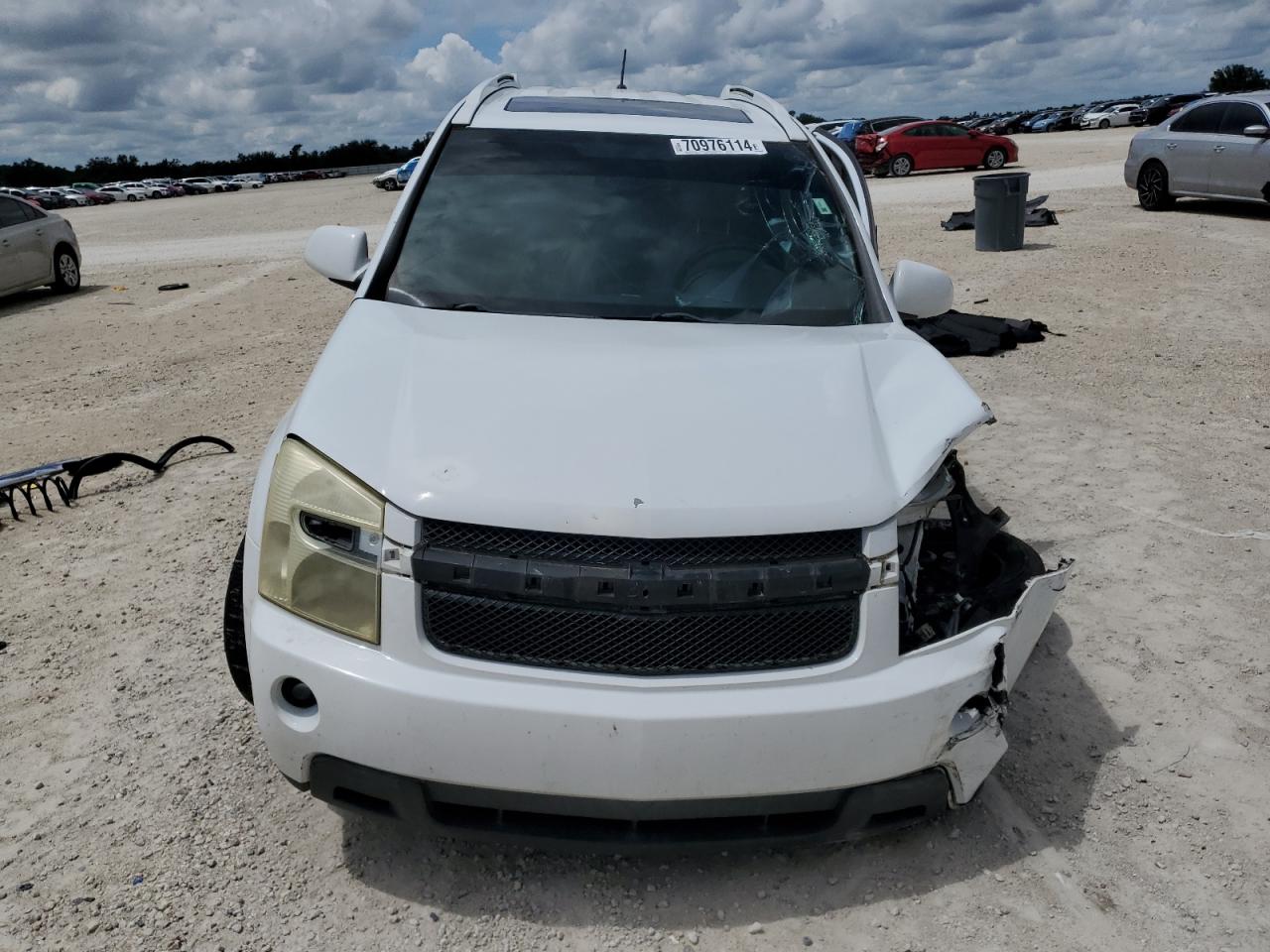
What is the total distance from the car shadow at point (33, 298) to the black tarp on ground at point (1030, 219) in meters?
13.1

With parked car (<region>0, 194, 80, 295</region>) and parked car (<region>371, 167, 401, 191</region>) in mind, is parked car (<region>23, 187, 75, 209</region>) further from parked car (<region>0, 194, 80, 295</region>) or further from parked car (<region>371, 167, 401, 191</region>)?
parked car (<region>0, 194, 80, 295</region>)

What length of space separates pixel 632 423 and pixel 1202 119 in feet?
56.1

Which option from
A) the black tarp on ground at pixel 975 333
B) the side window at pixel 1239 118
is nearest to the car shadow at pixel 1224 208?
the side window at pixel 1239 118

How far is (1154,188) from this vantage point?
56.0ft

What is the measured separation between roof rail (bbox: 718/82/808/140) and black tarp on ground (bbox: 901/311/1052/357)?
12.0 feet

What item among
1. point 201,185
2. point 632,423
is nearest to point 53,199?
point 201,185

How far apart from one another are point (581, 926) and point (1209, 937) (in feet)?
5.05

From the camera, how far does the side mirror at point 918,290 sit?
12.8 ft

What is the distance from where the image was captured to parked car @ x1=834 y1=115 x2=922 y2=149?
32.5 m

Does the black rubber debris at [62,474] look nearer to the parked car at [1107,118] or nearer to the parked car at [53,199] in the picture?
the parked car at [1107,118]

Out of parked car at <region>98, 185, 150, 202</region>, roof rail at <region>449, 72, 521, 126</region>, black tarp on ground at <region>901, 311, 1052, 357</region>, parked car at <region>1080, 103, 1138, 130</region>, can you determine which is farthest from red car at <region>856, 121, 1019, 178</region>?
parked car at <region>98, 185, 150, 202</region>

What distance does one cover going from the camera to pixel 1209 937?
2.64 m

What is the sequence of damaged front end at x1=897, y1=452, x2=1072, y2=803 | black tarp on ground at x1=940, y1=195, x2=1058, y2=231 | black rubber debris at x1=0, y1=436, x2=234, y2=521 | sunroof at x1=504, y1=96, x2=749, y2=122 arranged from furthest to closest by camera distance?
black tarp on ground at x1=940, y1=195, x2=1058, y2=231 → black rubber debris at x1=0, y1=436, x2=234, y2=521 → sunroof at x1=504, y1=96, x2=749, y2=122 → damaged front end at x1=897, y1=452, x2=1072, y2=803

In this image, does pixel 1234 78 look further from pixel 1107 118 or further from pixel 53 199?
pixel 53 199
